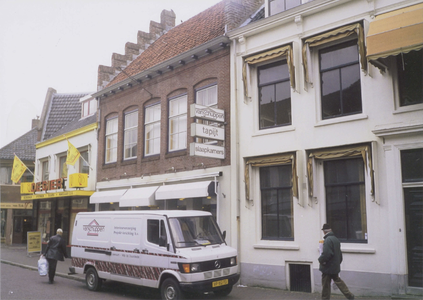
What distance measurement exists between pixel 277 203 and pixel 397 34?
588 cm

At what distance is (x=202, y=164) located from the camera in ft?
50.4

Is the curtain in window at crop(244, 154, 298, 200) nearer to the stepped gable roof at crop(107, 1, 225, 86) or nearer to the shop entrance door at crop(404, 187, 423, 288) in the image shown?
the shop entrance door at crop(404, 187, 423, 288)

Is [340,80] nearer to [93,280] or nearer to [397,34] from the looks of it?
[397,34]

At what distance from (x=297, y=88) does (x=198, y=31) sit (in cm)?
730

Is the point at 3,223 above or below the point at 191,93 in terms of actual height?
below

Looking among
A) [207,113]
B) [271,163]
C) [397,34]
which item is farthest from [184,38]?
[397,34]

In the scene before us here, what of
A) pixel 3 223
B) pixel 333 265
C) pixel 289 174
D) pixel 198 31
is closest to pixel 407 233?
pixel 333 265

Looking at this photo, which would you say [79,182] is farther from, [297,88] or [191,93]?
[297,88]

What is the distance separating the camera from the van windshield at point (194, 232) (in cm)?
1049

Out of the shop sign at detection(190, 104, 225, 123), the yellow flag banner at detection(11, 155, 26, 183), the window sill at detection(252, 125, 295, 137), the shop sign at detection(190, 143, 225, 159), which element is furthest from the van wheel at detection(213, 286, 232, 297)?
the yellow flag banner at detection(11, 155, 26, 183)

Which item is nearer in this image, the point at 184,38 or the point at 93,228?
the point at 93,228

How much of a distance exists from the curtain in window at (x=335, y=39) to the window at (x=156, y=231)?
5.89 metres

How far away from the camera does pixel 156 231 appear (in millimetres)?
10820

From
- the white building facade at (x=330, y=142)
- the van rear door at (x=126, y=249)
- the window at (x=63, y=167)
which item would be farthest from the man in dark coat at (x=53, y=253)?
the window at (x=63, y=167)
